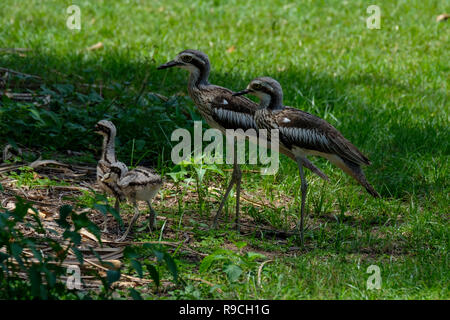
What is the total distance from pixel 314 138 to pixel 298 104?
249 centimetres

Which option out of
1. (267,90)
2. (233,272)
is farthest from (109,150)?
(233,272)

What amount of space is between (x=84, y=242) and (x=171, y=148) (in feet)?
6.49

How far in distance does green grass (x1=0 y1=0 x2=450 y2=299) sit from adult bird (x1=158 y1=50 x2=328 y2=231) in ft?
1.30

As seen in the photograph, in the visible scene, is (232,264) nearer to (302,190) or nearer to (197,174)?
(302,190)

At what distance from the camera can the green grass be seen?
202 inches

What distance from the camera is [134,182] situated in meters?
5.30

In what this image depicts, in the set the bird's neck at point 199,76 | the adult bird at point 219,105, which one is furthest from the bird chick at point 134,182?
the bird's neck at point 199,76

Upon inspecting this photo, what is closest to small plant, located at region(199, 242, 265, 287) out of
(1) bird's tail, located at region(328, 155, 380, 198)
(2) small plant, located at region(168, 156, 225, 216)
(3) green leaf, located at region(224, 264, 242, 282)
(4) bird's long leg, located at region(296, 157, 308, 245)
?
(3) green leaf, located at region(224, 264, 242, 282)

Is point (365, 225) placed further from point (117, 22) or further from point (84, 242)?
point (117, 22)

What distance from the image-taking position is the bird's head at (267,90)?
593 centimetres

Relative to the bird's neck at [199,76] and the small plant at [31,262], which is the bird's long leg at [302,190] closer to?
the bird's neck at [199,76]

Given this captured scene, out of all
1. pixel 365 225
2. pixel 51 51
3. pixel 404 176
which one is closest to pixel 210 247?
pixel 365 225

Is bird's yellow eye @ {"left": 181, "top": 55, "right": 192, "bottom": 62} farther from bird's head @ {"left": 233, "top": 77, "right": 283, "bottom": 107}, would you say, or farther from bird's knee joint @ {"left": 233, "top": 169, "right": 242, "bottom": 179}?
bird's knee joint @ {"left": 233, "top": 169, "right": 242, "bottom": 179}
